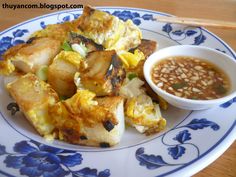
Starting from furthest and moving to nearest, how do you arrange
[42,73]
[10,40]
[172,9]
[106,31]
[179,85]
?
[172,9], [10,40], [106,31], [42,73], [179,85]

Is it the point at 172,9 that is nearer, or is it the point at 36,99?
the point at 36,99

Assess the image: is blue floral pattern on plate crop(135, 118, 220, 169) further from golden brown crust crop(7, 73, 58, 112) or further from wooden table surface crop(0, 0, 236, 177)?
wooden table surface crop(0, 0, 236, 177)

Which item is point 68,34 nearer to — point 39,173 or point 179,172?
point 39,173

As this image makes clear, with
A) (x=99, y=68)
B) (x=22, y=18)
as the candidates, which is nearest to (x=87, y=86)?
(x=99, y=68)

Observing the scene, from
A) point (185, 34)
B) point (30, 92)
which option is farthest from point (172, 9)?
point (30, 92)

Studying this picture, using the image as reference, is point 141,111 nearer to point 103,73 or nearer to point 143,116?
point 143,116

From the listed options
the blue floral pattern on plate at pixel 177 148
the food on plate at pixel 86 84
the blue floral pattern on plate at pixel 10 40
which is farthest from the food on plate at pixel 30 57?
the blue floral pattern on plate at pixel 177 148

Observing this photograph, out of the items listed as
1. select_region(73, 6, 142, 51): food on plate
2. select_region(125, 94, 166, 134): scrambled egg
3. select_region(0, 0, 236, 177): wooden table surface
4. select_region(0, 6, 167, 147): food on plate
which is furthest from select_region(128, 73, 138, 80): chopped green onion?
select_region(0, 0, 236, 177): wooden table surface
